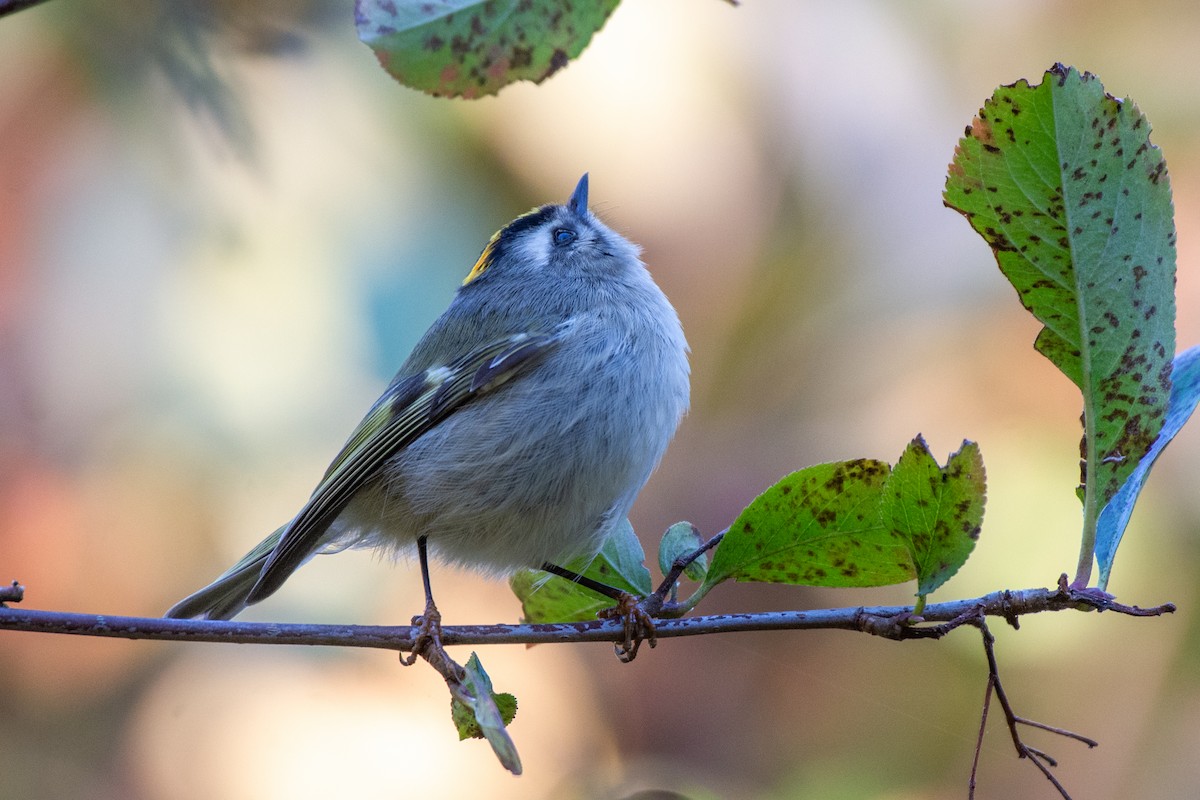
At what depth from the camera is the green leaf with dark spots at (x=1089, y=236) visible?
0.63 m

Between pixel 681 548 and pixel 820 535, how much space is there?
0.54 ft

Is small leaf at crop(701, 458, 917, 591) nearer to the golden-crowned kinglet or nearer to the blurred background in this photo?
the golden-crowned kinglet

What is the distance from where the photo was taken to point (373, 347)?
5.77 feet

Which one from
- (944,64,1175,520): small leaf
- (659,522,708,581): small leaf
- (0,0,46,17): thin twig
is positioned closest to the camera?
(0,0,46,17): thin twig

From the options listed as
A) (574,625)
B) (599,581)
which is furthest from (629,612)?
(574,625)

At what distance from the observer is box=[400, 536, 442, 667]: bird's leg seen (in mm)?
823

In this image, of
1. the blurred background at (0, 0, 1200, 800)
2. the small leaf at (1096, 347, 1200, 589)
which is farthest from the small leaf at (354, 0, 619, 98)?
the blurred background at (0, 0, 1200, 800)

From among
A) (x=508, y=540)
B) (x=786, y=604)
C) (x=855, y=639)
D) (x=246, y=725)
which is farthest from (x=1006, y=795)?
(x=246, y=725)

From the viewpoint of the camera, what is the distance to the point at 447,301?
184 cm

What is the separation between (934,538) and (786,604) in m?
0.94

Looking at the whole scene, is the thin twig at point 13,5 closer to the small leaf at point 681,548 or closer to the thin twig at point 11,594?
the thin twig at point 11,594

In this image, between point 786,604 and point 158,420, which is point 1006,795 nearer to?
point 786,604

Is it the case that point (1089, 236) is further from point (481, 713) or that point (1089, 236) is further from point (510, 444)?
point (510, 444)

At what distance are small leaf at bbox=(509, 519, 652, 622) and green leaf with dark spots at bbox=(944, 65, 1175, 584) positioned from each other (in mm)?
413
